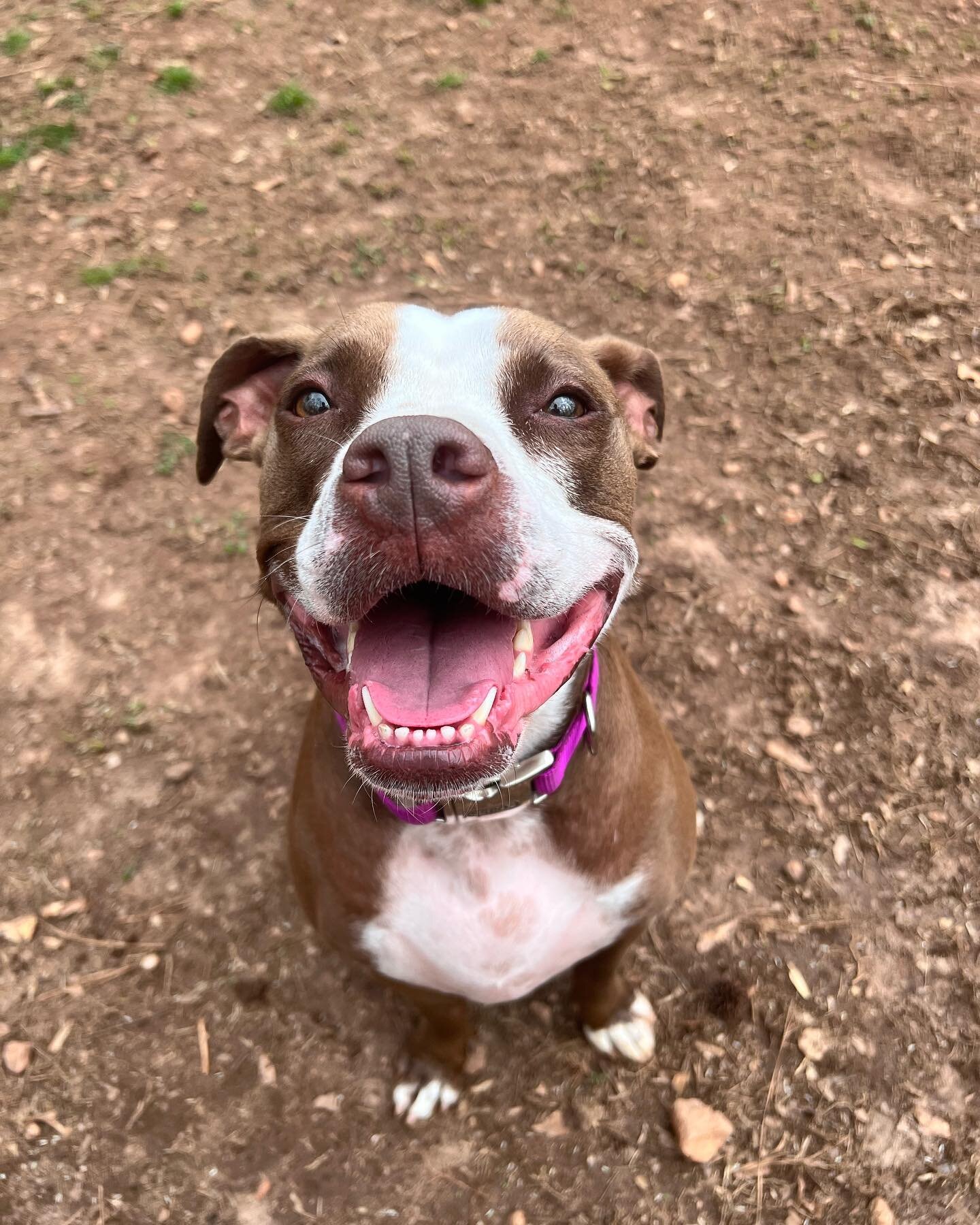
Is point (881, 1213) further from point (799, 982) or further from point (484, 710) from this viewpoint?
point (484, 710)

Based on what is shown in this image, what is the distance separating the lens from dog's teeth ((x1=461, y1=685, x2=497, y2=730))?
169 cm

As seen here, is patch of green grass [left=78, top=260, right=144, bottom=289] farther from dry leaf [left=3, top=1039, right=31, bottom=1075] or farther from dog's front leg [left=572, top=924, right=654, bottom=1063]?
dog's front leg [left=572, top=924, right=654, bottom=1063]

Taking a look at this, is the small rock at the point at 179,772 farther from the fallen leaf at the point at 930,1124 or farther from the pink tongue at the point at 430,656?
the fallen leaf at the point at 930,1124

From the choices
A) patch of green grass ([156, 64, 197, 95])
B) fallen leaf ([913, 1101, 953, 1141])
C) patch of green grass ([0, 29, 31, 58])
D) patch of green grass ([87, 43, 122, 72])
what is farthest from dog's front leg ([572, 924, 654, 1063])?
patch of green grass ([0, 29, 31, 58])

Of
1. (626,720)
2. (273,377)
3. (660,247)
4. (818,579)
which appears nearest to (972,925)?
(818,579)

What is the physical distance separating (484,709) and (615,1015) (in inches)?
75.4

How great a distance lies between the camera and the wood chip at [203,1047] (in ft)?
10.4

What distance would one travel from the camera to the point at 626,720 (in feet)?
7.79

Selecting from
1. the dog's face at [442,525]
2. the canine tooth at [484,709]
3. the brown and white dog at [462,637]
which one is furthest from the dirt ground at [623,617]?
the canine tooth at [484,709]

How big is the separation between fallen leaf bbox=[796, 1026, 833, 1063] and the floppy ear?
2734 mm

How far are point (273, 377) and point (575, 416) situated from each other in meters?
1.04

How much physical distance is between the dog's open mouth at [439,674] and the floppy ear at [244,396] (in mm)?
876

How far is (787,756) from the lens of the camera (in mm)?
3623

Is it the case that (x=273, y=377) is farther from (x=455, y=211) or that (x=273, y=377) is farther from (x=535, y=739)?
(x=455, y=211)
